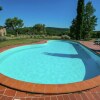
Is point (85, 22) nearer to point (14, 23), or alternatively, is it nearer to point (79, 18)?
point (79, 18)

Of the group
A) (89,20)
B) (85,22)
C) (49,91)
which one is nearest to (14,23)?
(85,22)

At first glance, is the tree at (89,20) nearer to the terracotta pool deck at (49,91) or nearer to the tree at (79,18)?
the tree at (79,18)

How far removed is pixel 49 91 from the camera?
3498mm

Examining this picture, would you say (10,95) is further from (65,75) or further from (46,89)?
(65,75)

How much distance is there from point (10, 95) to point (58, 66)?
4.42 metres

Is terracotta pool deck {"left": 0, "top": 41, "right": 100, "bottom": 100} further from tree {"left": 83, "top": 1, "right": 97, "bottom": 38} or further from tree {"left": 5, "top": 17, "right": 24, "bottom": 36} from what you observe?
tree {"left": 5, "top": 17, "right": 24, "bottom": 36}

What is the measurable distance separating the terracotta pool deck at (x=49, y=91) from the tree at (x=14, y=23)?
38.8 meters

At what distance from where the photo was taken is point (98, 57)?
8203mm

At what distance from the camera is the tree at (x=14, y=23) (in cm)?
4081

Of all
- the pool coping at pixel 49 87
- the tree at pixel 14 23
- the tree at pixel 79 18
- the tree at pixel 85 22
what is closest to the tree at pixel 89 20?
the tree at pixel 85 22

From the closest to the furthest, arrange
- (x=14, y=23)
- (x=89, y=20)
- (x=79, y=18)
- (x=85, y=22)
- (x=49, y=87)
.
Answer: (x=49, y=87)
(x=79, y=18)
(x=89, y=20)
(x=85, y=22)
(x=14, y=23)

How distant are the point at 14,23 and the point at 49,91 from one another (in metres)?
39.7

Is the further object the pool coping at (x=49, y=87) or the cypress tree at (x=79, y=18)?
Answer: the cypress tree at (x=79, y=18)

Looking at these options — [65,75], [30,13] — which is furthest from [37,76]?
[30,13]
